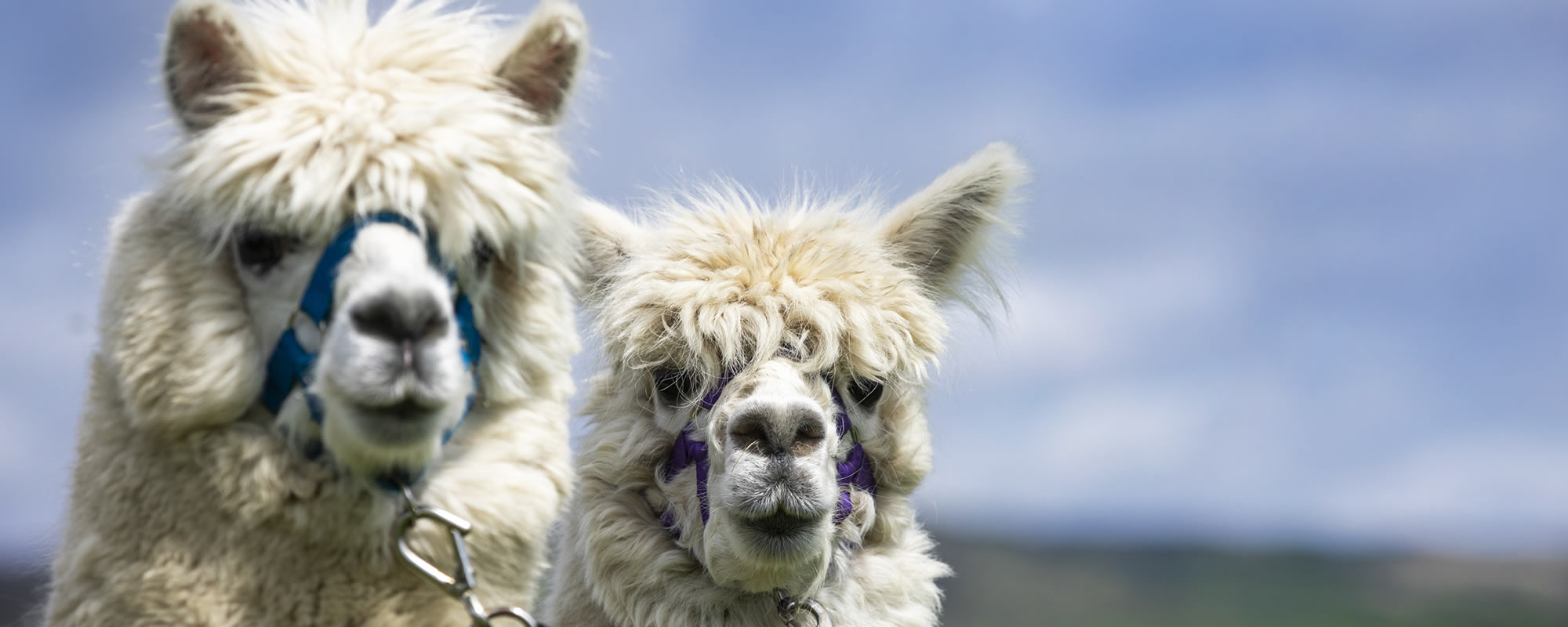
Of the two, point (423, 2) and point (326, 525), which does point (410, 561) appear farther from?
point (423, 2)

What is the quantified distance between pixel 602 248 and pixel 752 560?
121 cm

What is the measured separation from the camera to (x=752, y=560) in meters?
3.04

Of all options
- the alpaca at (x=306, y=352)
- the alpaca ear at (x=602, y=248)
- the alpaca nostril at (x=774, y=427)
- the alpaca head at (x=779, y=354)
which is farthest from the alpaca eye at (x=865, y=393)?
the alpaca at (x=306, y=352)

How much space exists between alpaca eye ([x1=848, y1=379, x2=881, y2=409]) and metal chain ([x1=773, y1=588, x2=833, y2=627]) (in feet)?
1.88

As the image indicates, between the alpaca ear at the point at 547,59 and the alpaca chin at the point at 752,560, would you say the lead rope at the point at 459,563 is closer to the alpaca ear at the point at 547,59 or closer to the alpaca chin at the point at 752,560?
the alpaca chin at the point at 752,560

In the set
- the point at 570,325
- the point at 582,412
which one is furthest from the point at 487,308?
the point at 582,412

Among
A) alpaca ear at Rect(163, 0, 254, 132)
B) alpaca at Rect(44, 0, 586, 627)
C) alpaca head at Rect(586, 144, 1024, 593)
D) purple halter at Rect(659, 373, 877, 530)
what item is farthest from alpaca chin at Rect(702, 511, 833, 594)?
alpaca ear at Rect(163, 0, 254, 132)

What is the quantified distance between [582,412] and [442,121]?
4.50ft

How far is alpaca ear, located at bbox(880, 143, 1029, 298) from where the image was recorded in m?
3.80

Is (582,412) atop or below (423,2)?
below

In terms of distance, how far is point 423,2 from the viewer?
280 cm

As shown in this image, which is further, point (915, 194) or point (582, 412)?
point (915, 194)

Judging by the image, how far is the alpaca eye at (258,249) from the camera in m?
2.39

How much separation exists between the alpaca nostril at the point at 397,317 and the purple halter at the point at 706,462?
1.19m
